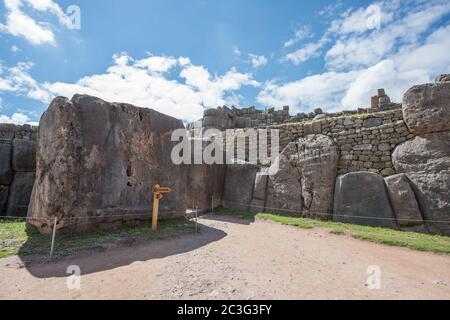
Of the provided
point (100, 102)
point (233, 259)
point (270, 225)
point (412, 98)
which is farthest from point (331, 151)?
point (100, 102)

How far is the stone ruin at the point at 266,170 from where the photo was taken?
652 cm

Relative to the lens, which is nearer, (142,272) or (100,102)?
(142,272)

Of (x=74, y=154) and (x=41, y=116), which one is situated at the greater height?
(x=41, y=116)

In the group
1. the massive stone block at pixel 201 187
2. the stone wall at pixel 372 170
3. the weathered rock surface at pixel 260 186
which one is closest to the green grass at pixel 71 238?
the massive stone block at pixel 201 187

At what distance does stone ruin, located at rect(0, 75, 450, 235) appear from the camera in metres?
6.52

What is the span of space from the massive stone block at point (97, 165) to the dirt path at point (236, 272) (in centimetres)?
161

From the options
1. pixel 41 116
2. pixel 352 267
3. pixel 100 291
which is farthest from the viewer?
pixel 41 116

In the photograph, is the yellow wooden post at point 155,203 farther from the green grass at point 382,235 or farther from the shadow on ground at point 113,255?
the green grass at point 382,235

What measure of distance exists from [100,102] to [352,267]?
24.8 feet

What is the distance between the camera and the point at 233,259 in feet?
16.9

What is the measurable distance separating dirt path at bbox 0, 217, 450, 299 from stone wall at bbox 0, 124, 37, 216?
708 centimetres

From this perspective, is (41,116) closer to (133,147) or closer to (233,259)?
(133,147)

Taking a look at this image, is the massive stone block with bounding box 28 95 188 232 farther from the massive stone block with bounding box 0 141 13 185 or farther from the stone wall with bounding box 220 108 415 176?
the stone wall with bounding box 220 108 415 176

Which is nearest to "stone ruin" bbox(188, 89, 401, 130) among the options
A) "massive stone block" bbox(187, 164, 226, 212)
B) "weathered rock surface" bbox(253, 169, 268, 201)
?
"weathered rock surface" bbox(253, 169, 268, 201)
